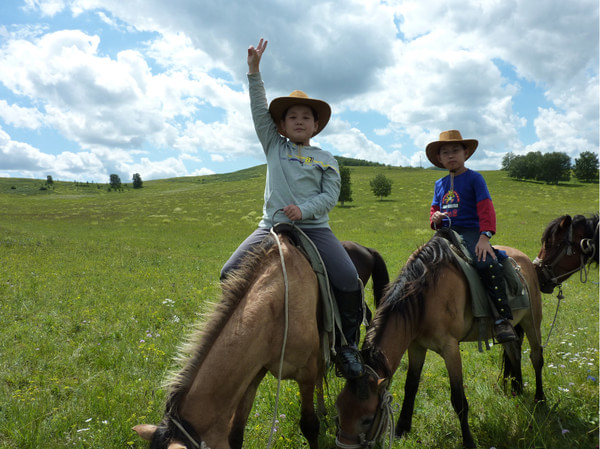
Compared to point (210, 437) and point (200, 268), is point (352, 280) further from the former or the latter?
A: point (200, 268)

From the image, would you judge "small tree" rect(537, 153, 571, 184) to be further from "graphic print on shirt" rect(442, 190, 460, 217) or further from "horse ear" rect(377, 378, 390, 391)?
"horse ear" rect(377, 378, 390, 391)

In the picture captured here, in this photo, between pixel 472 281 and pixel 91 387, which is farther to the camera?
pixel 91 387

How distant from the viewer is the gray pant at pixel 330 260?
10.1 ft

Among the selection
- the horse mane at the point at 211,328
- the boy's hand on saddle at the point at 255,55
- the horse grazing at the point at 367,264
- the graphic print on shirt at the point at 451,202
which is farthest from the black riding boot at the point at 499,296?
the boy's hand on saddle at the point at 255,55

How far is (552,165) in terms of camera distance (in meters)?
85.2

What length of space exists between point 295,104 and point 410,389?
133 inches

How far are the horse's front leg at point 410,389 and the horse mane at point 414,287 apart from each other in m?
0.55

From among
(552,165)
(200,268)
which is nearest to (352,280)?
(200,268)

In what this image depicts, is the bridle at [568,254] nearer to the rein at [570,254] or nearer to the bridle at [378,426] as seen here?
the rein at [570,254]

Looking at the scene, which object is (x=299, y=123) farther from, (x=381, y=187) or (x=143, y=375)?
(x=381, y=187)

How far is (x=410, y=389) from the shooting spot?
3926mm

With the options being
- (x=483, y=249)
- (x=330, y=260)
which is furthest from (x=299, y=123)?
(x=483, y=249)

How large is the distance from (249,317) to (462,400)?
2.63m

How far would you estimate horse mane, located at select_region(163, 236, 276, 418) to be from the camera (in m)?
2.10
